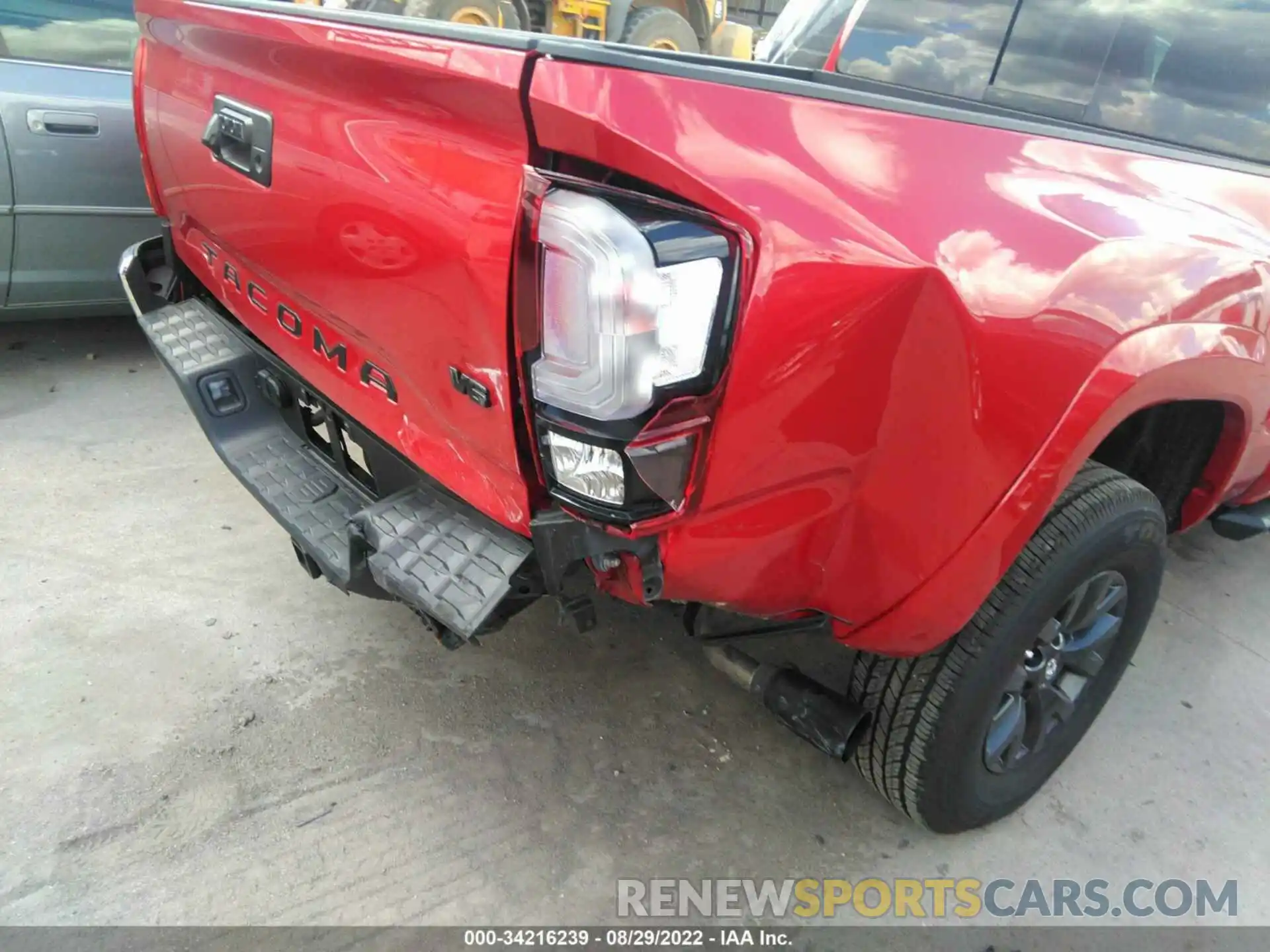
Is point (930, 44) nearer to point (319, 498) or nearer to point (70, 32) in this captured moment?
point (319, 498)

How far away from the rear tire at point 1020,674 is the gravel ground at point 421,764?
0.68ft

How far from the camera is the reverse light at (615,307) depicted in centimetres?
120

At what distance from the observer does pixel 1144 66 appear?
215 cm

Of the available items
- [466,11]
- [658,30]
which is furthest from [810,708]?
[658,30]

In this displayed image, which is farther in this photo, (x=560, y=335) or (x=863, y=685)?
(x=863, y=685)

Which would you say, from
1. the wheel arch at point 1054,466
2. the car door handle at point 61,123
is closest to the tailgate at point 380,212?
the wheel arch at point 1054,466

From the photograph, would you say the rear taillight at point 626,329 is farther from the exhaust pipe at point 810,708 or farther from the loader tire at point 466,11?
the loader tire at point 466,11

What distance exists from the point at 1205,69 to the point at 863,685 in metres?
1.73

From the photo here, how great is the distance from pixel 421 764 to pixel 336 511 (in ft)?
2.37

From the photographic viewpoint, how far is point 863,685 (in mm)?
1997

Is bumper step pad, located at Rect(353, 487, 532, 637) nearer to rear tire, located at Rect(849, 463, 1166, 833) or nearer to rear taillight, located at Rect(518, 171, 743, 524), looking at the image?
rear taillight, located at Rect(518, 171, 743, 524)

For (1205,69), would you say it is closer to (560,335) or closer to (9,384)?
(560,335)

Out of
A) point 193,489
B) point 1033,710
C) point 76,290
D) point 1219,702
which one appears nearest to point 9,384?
point 76,290

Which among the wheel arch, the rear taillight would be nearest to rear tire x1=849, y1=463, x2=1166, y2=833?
the wheel arch
